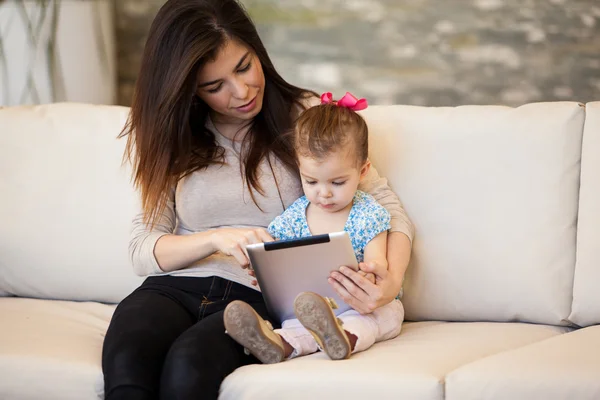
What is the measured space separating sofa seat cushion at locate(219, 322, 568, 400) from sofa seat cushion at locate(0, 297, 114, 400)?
0.35 m

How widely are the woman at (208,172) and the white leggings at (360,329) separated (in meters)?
0.06

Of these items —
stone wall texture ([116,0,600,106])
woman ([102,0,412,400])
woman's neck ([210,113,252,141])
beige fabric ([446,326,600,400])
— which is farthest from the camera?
stone wall texture ([116,0,600,106])

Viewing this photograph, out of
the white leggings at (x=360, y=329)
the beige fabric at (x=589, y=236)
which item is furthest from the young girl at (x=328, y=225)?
the beige fabric at (x=589, y=236)

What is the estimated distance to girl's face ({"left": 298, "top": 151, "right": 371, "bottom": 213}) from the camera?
1735 millimetres

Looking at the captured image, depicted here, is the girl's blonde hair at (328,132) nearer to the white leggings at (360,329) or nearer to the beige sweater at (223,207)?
the beige sweater at (223,207)

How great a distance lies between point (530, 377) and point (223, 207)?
0.86m

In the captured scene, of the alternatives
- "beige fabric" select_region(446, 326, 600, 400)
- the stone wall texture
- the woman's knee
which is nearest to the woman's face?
the woman's knee

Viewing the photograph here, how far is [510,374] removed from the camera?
1456 millimetres

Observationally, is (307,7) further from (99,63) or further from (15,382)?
(15,382)

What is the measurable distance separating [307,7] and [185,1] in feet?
4.09

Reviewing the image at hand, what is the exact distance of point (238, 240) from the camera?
5.67 ft

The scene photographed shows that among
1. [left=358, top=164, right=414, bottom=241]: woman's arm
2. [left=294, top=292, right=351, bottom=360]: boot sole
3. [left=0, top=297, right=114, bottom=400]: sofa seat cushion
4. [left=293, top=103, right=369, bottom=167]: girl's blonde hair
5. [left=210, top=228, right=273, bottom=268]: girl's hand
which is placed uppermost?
[left=293, top=103, right=369, bottom=167]: girl's blonde hair

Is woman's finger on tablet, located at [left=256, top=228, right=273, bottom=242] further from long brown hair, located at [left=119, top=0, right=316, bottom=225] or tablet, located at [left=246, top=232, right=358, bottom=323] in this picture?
long brown hair, located at [left=119, top=0, right=316, bottom=225]

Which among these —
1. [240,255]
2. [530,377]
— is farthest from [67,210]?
[530,377]
